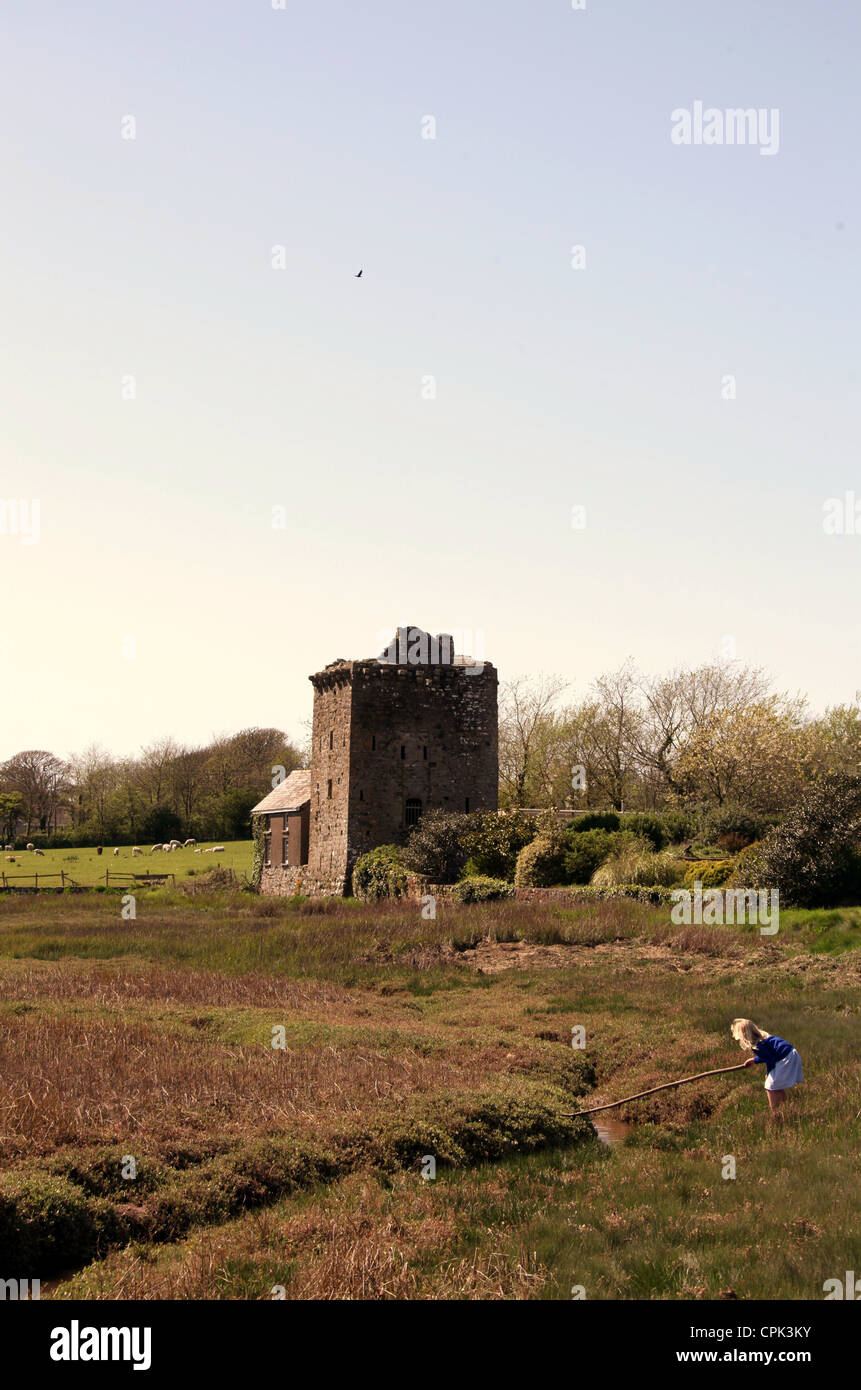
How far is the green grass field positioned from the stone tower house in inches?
655

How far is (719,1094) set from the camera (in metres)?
14.6

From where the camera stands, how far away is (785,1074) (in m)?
12.9

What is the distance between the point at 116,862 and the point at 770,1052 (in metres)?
64.0

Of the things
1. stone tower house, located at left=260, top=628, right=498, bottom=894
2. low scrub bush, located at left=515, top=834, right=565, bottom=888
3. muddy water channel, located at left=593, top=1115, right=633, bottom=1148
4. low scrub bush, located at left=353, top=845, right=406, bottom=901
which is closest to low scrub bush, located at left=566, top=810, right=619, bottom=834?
low scrub bush, located at left=515, top=834, right=565, bottom=888

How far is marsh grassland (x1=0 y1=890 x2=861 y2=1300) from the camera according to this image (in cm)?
907

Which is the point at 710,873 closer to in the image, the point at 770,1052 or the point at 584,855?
the point at 584,855

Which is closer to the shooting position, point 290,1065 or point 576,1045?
point 290,1065

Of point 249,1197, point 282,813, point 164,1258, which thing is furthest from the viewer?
point 282,813

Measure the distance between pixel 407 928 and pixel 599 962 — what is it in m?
6.33

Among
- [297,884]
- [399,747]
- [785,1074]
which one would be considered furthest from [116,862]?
[785,1074]

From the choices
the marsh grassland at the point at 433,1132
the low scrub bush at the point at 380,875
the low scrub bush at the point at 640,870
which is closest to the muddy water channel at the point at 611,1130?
the marsh grassland at the point at 433,1132

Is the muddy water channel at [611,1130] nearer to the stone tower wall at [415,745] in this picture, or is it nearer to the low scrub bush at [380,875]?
the low scrub bush at [380,875]
